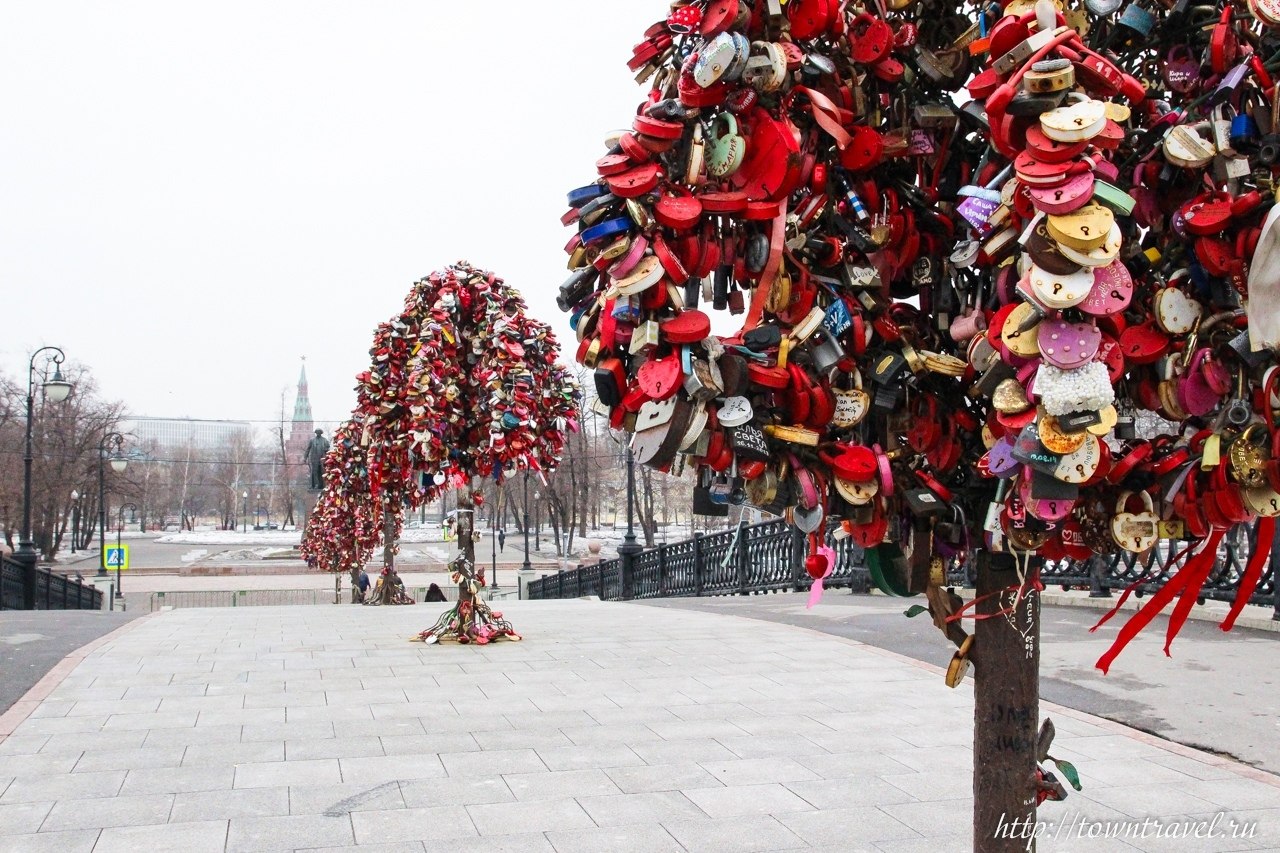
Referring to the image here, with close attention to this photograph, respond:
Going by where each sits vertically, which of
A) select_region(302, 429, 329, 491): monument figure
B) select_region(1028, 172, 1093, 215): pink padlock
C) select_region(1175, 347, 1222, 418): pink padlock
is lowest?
select_region(1175, 347, 1222, 418): pink padlock

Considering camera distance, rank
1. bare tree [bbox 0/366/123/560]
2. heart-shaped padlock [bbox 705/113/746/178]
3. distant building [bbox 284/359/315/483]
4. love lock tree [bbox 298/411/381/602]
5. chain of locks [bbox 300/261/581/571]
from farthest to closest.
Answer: distant building [bbox 284/359/315/483] < bare tree [bbox 0/366/123/560] < love lock tree [bbox 298/411/381/602] < chain of locks [bbox 300/261/581/571] < heart-shaped padlock [bbox 705/113/746/178]

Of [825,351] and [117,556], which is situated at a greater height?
[825,351]

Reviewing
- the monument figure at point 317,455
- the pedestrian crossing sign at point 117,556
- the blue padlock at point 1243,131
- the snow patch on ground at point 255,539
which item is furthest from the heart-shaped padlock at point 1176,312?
the snow patch on ground at point 255,539

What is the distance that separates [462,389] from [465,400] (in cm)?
13

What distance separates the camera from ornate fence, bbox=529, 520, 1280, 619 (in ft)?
37.1

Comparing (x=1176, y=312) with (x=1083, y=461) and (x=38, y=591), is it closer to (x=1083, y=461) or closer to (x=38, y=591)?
(x=1083, y=461)

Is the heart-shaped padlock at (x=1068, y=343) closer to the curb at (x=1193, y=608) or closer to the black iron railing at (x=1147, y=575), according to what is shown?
the black iron railing at (x=1147, y=575)

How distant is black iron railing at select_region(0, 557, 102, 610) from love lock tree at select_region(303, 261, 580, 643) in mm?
13206

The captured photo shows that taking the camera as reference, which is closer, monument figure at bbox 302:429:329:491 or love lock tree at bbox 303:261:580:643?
love lock tree at bbox 303:261:580:643

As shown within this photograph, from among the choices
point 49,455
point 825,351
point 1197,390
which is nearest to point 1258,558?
point 1197,390

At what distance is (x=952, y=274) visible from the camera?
101 inches

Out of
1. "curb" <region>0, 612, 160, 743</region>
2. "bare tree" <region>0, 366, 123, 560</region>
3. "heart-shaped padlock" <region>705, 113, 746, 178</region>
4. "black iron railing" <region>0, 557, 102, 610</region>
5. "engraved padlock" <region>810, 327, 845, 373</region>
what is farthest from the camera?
"bare tree" <region>0, 366, 123, 560</region>
